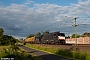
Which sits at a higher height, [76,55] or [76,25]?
[76,25]

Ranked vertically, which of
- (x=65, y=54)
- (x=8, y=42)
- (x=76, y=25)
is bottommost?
(x=65, y=54)

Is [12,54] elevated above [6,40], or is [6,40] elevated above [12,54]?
[6,40]

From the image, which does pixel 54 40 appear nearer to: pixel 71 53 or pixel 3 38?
pixel 71 53

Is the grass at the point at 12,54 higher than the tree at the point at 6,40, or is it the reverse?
the tree at the point at 6,40

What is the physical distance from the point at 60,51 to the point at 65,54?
343 centimetres

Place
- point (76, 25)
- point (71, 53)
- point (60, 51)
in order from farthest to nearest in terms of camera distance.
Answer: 1. point (76, 25)
2. point (60, 51)
3. point (71, 53)

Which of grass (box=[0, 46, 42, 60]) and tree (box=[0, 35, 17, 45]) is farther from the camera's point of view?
grass (box=[0, 46, 42, 60])

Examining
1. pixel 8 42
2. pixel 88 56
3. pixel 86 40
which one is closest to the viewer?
pixel 8 42

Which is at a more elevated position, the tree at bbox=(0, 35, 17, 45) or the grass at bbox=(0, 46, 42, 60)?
the tree at bbox=(0, 35, 17, 45)

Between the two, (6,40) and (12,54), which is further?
(12,54)

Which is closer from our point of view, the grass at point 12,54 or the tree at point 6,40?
the tree at point 6,40

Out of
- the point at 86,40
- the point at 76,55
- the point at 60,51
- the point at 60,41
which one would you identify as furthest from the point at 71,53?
the point at 86,40

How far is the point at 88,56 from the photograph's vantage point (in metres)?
25.8

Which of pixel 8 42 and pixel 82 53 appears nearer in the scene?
pixel 8 42
